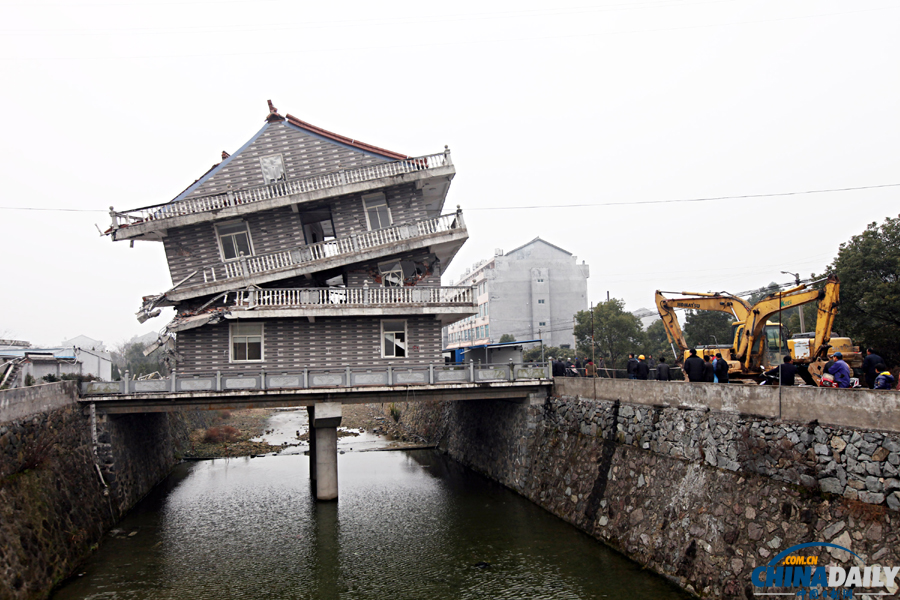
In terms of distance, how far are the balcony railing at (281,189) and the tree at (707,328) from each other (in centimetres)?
4191

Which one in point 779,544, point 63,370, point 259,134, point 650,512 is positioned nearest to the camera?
point 779,544

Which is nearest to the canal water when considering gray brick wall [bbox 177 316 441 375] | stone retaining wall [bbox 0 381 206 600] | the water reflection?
the water reflection

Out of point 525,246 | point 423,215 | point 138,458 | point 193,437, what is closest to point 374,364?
point 423,215

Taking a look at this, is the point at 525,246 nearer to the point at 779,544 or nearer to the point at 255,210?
the point at 255,210

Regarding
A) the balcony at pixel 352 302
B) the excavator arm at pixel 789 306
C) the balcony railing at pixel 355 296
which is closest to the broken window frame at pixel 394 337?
the balcony at pixel 352 302

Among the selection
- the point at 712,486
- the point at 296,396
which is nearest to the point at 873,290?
the point at 712,486

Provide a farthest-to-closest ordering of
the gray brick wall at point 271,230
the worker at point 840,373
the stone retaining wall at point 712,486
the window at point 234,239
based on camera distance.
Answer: the window at point 234,239 → the gray brick wall at point 271,230 → the worker at point 840,373 → the stone retaining wall at point 712,486

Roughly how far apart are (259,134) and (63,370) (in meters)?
16.8

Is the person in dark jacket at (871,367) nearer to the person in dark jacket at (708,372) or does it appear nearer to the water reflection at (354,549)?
the person in dark jacket at (708,372)

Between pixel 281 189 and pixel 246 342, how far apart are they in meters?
7.22

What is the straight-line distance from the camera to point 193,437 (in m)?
41.8

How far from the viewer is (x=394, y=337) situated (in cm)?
2861

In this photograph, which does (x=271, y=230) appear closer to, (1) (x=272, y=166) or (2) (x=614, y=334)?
(1) (x=272, y=166)

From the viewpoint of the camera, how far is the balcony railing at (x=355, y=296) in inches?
1053
